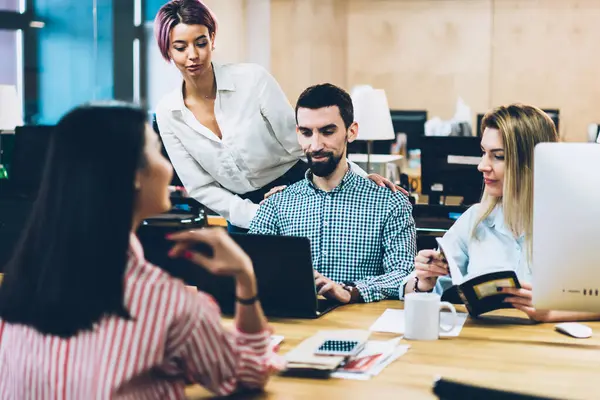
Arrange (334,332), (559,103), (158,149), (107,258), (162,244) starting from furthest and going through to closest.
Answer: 1. (559,103)
2. (162,244)
3. (334,332)
4. (158,149)
5. (107,258)

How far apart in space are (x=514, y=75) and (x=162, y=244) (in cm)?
648

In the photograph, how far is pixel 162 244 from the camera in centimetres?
235

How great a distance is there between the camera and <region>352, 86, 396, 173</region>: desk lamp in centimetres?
452

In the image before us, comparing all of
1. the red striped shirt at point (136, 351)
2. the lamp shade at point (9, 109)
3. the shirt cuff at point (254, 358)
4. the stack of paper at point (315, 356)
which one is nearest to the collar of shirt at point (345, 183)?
the stack of paper at point (315, 356)

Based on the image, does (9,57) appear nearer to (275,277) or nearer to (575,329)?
(275,277)

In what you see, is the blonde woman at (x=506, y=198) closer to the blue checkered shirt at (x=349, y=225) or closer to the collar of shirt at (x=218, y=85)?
the blue checkered shirt at (x=349, y=225)

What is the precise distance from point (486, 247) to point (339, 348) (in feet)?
2.70

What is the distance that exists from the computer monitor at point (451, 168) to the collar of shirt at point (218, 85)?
1.32 meters

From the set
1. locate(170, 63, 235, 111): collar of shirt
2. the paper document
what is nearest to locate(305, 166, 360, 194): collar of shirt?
the paper document

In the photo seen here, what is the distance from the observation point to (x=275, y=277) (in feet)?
6.90

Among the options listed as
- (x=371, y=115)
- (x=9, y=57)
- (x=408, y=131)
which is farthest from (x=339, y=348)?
(x=9, y=57)

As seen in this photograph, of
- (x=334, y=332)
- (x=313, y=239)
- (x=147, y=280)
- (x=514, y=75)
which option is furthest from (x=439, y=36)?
(x=147, y=280)

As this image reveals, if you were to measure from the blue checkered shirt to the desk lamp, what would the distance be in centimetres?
178

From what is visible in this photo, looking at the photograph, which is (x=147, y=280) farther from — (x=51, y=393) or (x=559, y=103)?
(x=559, y=103)
